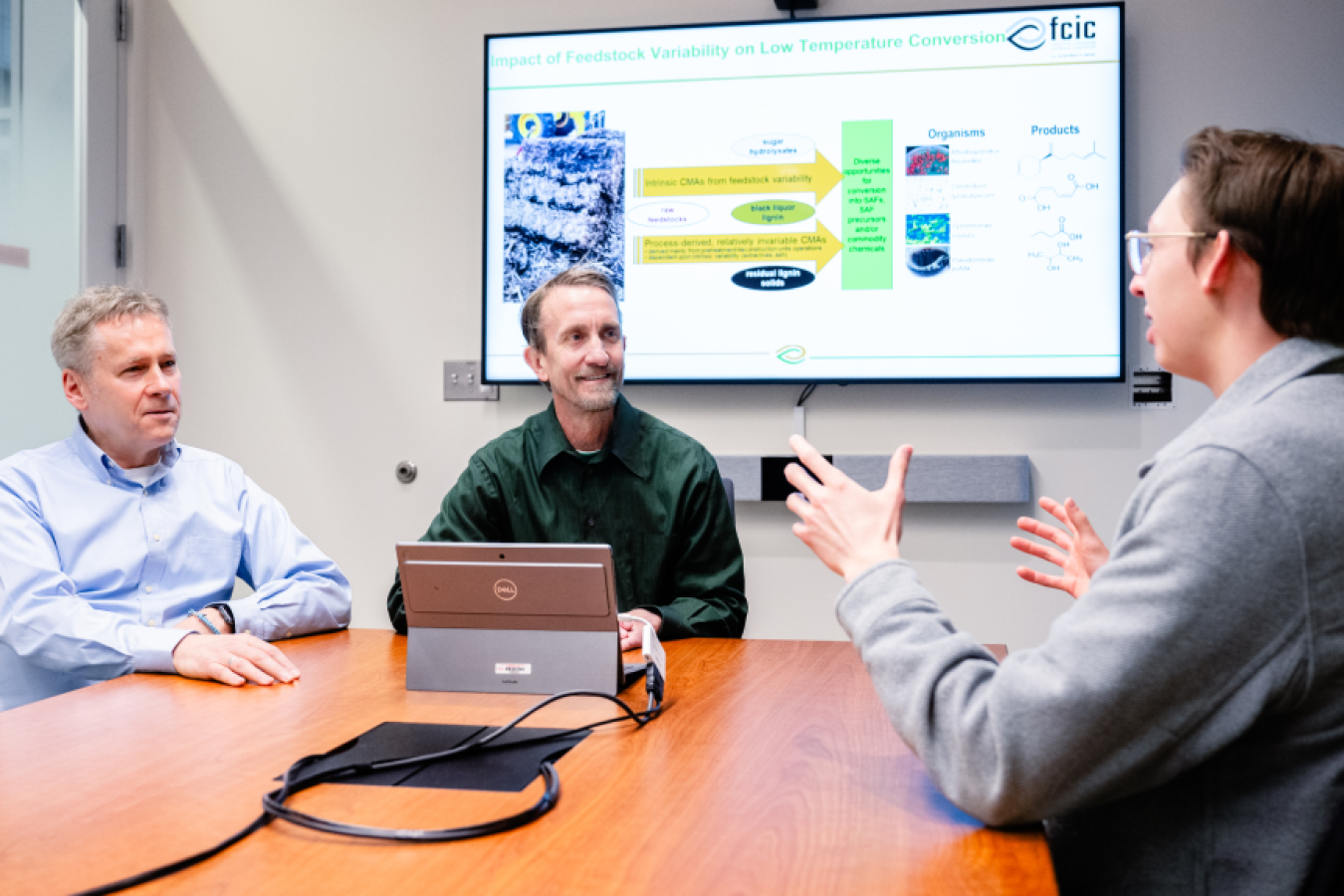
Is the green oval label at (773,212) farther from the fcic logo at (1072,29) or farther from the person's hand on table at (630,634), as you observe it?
the person's hand on table at (630,634)

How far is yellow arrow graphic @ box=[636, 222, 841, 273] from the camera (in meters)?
2.95

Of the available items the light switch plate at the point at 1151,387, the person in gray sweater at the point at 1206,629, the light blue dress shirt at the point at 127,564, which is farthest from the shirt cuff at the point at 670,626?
the light switch plate at the point at 1151,387

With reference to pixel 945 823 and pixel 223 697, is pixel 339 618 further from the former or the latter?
pixel 945 823

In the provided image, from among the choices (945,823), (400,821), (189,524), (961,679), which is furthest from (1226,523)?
(189,524)

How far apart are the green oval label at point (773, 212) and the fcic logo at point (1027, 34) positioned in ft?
2.34

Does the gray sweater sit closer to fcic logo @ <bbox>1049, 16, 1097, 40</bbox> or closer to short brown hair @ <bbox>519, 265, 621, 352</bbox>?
short brown hair @ <bbox>519, 265, 621, 352</bbox>

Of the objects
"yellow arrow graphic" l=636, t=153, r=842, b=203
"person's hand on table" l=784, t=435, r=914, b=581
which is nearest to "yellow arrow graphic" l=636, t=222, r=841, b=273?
"yellow arrow graphic" l=636, t=153, r=842, b=203

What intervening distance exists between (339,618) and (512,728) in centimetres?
84

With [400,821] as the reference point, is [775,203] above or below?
above

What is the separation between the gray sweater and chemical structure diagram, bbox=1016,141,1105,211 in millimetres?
2050

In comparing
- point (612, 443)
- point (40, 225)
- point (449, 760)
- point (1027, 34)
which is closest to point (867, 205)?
point (1027, 34)

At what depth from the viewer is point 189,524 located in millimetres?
2035

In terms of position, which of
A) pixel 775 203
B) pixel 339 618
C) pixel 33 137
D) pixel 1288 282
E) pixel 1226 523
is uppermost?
pixel 33 137

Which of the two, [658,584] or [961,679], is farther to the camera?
[658,584]
